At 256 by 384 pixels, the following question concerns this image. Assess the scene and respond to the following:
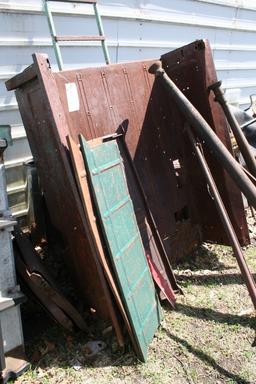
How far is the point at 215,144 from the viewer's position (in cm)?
324

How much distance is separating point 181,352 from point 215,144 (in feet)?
5.01

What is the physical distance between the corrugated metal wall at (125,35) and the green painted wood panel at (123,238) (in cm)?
126

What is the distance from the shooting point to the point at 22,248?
10.2ft

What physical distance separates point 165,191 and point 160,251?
616mm

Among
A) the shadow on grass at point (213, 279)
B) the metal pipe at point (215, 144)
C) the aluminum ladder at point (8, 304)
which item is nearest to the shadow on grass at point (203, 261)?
the shadow on grass at point (213, 279)

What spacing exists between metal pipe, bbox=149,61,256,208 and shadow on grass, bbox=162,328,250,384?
1084 millimetres

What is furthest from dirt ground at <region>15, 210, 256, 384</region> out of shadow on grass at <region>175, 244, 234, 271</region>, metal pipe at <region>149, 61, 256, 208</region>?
metal pipe at <region>149, 61, 256, 208</region>

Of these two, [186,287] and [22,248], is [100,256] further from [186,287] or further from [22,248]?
[186,287]

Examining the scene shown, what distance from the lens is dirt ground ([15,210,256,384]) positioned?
8.98 ft

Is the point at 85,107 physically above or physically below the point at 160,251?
above

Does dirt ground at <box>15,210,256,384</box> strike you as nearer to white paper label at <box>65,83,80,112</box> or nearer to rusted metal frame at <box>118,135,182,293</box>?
rusted metal frame at <box>118,135,182,293</box>

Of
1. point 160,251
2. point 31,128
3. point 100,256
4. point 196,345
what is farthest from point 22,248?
point 196,345

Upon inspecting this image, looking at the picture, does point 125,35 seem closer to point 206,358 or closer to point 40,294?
point 40,294

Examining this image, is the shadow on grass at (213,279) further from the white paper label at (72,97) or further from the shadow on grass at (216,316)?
the white paper label at (72,97)
